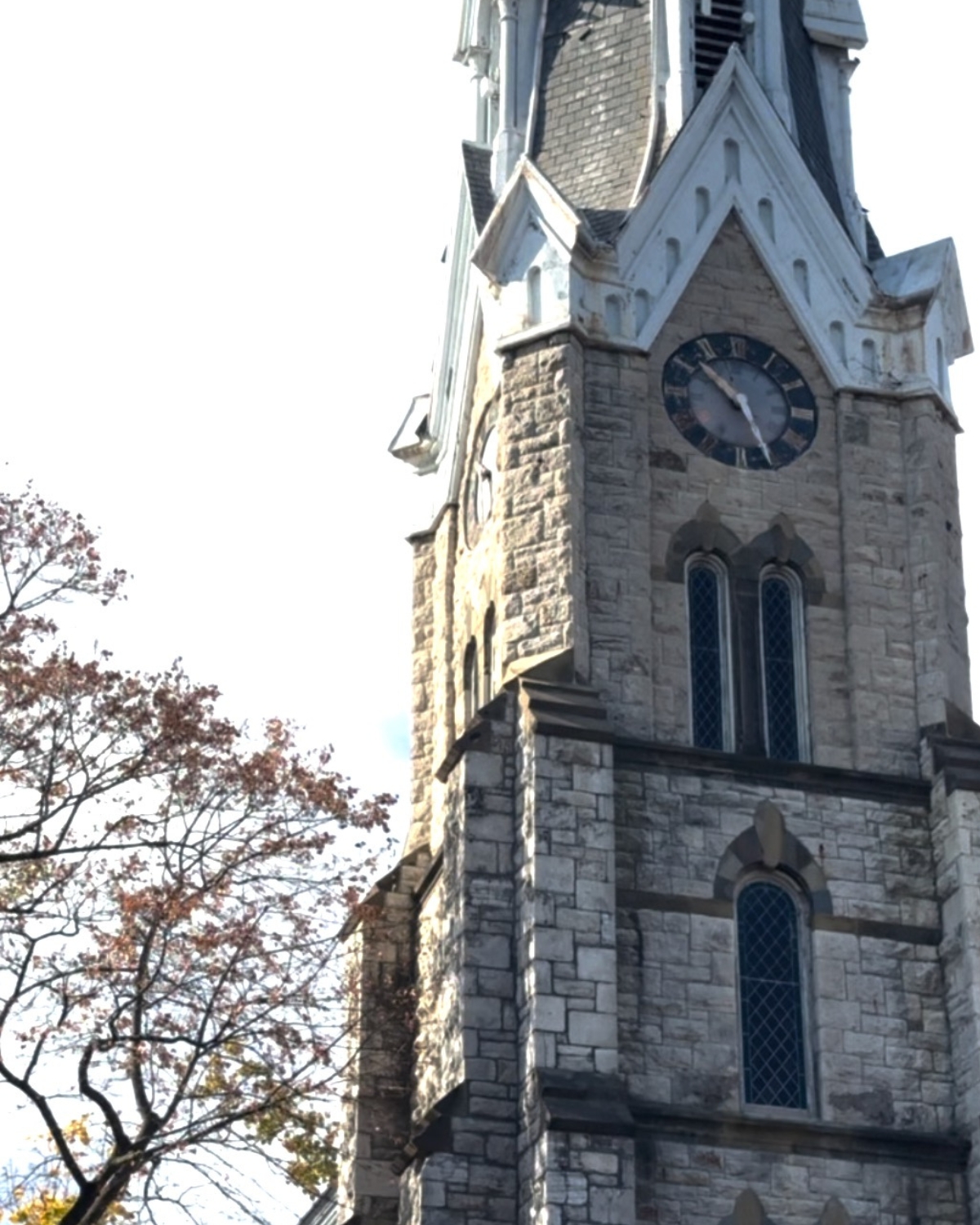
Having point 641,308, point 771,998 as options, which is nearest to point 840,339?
point 641,308

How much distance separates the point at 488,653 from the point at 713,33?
796 cm

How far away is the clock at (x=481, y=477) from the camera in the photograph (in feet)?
103

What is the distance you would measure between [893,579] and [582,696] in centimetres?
400

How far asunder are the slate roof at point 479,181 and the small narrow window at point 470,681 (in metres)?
4.63

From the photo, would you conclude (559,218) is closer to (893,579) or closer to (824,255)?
(824,255)

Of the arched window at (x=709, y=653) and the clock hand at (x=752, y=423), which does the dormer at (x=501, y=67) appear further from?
the arched window at (x=709, y=653)

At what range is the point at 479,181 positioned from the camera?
1309 inches

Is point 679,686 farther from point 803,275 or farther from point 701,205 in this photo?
point 701,205

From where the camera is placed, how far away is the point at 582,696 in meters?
28.3

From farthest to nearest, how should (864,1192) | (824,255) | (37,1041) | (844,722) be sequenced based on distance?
(824,255) < (844,722) < (864,1192) < (37,1041)

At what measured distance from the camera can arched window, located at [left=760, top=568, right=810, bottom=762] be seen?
29.4m

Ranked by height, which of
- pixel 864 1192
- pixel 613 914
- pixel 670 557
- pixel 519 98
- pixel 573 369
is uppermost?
pixel 519 98

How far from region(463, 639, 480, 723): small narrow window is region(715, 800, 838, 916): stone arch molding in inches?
162

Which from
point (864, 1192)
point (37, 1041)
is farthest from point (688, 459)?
point (37, 1041)
